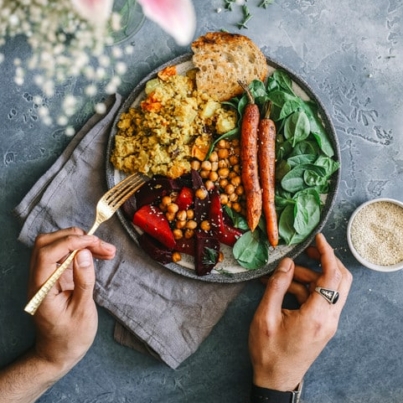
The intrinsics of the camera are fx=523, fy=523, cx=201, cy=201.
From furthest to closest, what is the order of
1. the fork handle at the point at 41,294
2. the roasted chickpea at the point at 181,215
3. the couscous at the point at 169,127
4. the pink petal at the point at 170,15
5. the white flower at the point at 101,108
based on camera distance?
the white flower at the point at 101,108
the roasted chickpea at the point at 181,215
the couscous at the point at 169,127
the fork handle at the point at 41,294
the pink petal at the point at 170,15

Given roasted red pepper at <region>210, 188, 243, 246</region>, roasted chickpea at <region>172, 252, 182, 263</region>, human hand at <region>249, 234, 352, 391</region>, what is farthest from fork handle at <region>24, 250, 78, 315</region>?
human hand at <region>249, 234, 352, 391</region>

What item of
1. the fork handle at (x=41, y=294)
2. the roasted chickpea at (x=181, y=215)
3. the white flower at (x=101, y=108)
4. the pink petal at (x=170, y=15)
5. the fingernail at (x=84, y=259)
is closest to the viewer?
the pink petal at (x=170, y=15)

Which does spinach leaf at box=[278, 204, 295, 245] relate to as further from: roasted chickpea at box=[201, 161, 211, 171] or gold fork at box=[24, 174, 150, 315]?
gold fork at box=[24, 174, 150, 315]

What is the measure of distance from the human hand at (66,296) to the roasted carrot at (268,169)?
67cm

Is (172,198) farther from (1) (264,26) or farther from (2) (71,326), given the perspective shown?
Answer: (1) (264,26)

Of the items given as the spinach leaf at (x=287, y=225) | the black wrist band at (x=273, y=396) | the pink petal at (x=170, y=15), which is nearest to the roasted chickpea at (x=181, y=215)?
the spinach leaf at (x=287, y=225)

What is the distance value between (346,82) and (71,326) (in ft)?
5.36

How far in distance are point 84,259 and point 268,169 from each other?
85cm

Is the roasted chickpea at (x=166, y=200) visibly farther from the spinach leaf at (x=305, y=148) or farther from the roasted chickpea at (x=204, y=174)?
the spinach leaf at (x=305, y=148)

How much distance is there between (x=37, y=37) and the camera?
2.37 m

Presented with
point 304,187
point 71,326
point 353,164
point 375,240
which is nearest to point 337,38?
point 353,164

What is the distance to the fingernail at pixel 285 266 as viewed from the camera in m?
2.16

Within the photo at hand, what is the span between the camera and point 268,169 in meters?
2.23

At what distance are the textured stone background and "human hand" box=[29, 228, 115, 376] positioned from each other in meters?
0.22
